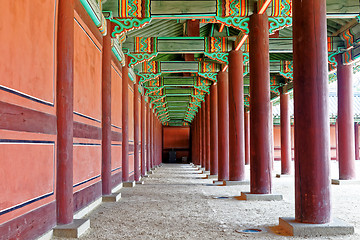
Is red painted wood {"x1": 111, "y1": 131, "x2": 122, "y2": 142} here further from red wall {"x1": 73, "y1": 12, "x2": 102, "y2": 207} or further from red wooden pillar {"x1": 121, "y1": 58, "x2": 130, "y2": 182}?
red wall {"x1": 73, "y1": 12, "x2": 102, "y2": 207}

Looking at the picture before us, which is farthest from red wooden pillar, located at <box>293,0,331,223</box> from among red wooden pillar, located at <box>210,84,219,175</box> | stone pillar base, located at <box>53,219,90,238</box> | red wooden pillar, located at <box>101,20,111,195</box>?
red wooden pillar, located at <box>210,84,219,175</box>

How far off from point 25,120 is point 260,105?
5.11 meters

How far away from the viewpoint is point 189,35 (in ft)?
36.2

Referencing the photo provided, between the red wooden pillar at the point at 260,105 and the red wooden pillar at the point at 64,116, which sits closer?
the red wooden pillar at the point at 64,116

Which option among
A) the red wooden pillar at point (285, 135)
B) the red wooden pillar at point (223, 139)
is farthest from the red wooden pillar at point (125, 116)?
the red wooden pillar at point (285, 135)

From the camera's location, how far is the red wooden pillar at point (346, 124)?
37.6 feet

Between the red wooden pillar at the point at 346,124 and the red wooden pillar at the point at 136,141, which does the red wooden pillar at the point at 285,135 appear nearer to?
the red wooden pillar at the point at 346,124

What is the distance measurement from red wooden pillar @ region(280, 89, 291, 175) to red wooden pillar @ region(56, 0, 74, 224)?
11950 mm

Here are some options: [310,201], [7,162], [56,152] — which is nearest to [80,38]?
[56,152]

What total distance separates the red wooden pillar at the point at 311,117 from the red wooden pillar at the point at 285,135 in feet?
35.9

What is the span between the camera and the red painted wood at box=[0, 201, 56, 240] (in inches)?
143

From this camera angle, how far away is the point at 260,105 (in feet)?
26.3

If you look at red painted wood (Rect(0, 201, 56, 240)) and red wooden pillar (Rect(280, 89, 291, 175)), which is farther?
red wooden pillar (Rect(280, 89, 291, 175))

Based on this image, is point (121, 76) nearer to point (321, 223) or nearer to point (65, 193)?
point (65, 193)
